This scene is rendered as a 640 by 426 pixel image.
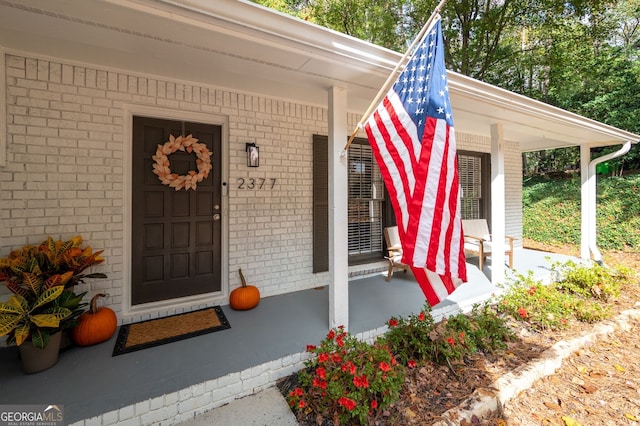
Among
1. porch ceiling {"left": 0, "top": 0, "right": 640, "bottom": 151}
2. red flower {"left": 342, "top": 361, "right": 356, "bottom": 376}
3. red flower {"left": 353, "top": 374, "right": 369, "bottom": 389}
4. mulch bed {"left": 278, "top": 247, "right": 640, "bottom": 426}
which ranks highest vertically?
porch ceiling {"left": 0, "top": 0, "right": 640, "bottom": 151}

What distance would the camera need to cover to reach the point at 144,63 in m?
2.67

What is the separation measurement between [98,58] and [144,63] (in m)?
0.37

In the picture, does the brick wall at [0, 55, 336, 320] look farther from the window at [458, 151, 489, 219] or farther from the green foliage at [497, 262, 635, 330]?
the window at [458, 151, 489, 219]

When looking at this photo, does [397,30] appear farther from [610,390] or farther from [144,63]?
[610,390]

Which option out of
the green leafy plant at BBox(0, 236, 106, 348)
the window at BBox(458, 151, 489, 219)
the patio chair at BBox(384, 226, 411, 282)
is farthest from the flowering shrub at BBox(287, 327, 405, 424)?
the window at BBox(458, 151, 489, 219)

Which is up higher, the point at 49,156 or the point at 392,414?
the point at 49,156

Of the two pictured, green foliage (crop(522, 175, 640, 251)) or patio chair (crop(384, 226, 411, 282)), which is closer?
patio chair (crop(384, 226, 411, 282))

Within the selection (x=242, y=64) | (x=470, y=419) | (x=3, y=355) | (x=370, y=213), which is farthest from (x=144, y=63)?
(x=470, y=419)

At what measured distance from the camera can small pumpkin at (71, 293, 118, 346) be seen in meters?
2.43

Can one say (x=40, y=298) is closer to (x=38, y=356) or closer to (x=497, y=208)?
(x=38, y=356)

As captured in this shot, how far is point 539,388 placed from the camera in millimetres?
2312

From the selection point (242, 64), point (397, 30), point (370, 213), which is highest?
point (397, 30)

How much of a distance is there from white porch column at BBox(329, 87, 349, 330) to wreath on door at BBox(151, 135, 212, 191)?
5.05ft

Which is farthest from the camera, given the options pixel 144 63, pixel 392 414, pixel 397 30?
pixel 397 30
